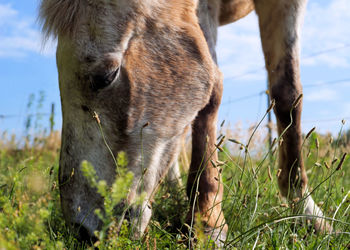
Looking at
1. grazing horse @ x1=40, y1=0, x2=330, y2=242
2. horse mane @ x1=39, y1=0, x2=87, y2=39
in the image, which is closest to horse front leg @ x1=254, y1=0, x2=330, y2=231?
grazing horse @ x1=40, y1=0, x2=330, y2=242

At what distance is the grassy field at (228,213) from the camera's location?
3.81 feet

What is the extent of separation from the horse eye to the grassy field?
0.48 metres

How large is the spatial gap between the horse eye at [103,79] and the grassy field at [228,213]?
48 cm

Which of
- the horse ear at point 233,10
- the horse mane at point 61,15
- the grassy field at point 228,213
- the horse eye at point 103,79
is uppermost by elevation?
the horse ear at point 233,10

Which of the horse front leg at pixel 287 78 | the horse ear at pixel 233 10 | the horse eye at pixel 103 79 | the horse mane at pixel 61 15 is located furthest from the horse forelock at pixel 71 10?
the horse ear at pixel 233 10

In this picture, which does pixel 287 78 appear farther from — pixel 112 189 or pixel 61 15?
pixel 112 189

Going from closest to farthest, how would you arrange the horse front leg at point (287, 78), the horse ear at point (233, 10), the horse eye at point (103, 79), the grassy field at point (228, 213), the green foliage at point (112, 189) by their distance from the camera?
1. the green foliage at point (112, 189)
2. the grassy field at point (228, 213)
3. the horse eye at point (103, 79)
4. the horse front leg at point (287, 78)
5. the horse ear at point (233, 10)

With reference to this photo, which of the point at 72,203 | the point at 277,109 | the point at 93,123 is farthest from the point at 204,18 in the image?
the point at 72,203

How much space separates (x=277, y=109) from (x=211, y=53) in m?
0.74

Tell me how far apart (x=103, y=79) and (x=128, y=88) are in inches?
5.6

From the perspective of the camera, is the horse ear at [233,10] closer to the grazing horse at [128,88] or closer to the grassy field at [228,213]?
the grazing horse at [128,88]

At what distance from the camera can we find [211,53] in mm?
2566

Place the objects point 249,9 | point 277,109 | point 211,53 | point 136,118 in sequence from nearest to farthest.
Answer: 1. point 136,118
2. point 211,53
3. point 277,109
4. point 249,9

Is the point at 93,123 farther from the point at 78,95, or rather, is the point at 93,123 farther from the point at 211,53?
the point at 211,53
